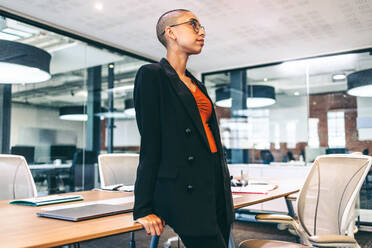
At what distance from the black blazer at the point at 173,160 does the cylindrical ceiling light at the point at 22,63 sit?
324 cm

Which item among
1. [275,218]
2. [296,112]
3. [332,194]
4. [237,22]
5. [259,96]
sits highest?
[237,22]

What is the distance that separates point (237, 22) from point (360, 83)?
226cm

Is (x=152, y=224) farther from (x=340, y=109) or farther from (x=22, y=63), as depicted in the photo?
(x=340, y=109)

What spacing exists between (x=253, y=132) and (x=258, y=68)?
116cm

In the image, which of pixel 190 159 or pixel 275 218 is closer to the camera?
pixel 190 159

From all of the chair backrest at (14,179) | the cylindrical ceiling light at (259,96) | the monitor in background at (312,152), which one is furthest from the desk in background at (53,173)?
the monitor in background at (312,152)

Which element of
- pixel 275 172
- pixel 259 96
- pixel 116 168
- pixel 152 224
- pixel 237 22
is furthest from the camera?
pixel 259 96

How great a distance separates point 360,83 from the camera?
16.6 feet

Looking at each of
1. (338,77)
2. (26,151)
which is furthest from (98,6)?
(338,77)

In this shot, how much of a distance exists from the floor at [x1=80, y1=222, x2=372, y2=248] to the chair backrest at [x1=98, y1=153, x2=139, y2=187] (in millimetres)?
1099

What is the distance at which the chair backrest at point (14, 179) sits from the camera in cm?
226

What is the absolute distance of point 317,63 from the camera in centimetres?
556

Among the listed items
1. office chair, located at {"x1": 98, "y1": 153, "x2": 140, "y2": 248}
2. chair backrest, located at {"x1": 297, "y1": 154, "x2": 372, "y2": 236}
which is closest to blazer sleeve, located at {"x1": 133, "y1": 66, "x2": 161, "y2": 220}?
chair backrest, located at {"x1": 297, "y1": 154, "x2": 372, "y2": 236}

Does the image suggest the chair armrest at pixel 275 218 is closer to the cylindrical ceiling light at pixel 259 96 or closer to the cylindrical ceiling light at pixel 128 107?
the cylindrical ceiling light at pixel 128 107
